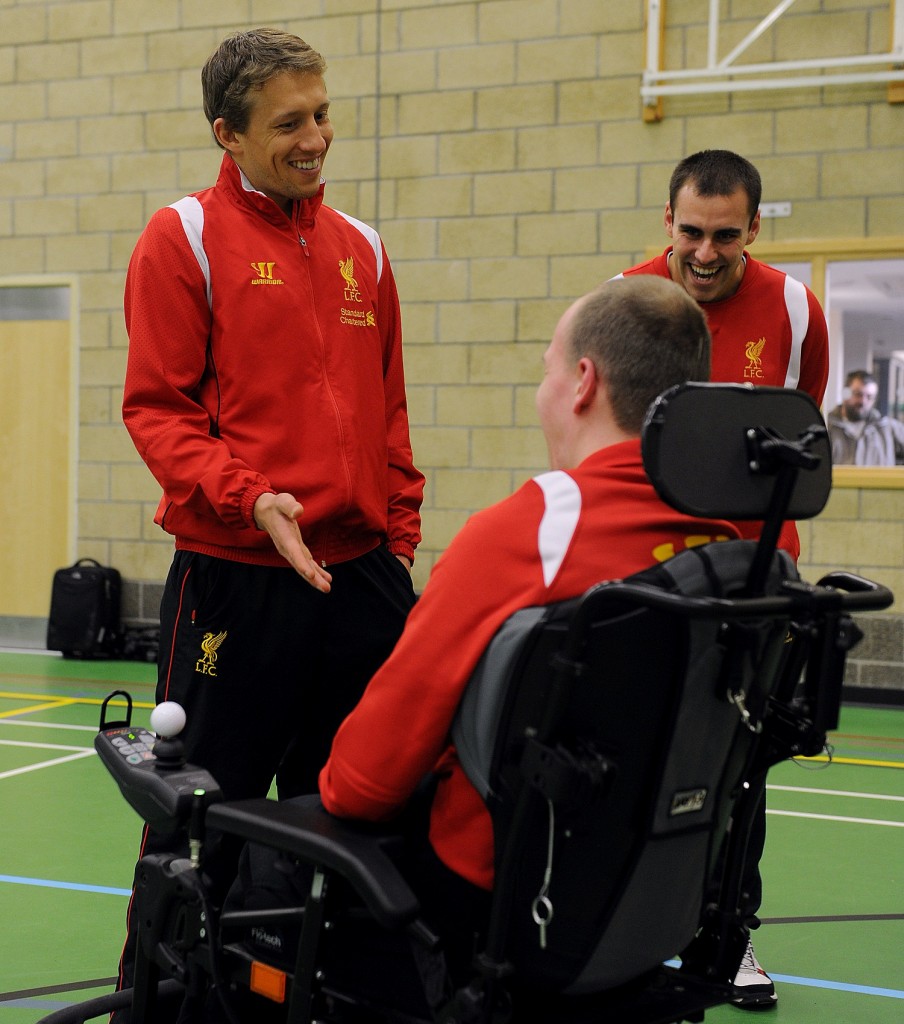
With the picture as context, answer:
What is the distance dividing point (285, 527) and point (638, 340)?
2.06 feet

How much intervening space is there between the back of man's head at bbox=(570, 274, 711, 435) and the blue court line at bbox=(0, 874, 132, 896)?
2.29m

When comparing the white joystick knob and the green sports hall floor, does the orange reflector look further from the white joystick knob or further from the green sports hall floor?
the green sports hall floor

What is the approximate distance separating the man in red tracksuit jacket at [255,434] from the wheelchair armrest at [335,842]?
1.43 ft

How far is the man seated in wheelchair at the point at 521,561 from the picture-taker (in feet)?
4.35

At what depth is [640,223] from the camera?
655 cm

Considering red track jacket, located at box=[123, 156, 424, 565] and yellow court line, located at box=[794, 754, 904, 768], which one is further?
yellow court line, located at box=[794, 754, 904, 768]

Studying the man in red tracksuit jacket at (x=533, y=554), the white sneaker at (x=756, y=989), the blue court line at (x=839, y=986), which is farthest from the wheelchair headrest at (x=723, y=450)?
the blue court line at (x=839, y=986)

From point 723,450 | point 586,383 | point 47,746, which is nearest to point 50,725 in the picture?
point 47,746

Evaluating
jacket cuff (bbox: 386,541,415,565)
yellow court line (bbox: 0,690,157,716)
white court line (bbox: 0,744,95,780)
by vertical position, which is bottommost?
yellow court line (bbox: 0,690,157,716)

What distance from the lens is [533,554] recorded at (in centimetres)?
132

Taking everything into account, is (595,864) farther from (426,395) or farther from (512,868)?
(426,395)

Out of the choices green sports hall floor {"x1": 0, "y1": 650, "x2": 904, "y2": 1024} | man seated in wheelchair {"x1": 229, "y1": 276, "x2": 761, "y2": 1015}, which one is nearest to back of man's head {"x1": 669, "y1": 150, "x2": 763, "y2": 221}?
man seated in wheelchair {"x1": 229, "y1": 276, "x2": 761, "y2": 1015}

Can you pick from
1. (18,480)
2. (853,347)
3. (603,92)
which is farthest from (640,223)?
(18,480)

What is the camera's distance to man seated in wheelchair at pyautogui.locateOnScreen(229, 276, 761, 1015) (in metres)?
1.33
